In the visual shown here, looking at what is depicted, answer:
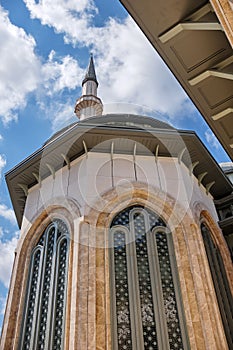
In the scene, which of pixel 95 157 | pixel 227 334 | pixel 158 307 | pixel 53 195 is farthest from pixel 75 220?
pixel 227 334

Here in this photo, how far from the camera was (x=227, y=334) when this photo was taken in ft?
23.3

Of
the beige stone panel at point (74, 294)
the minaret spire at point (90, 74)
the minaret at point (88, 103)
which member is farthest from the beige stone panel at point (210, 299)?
the minaret spire at point (90, 74)

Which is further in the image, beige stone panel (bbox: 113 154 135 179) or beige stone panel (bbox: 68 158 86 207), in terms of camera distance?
beige stone panel (bbox: 113 154 135 179)

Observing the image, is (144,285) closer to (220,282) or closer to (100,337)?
(100,337)

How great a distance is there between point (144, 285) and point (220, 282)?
6.77 ft

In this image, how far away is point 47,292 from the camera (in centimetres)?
762

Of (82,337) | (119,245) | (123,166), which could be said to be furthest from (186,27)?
(82,337)

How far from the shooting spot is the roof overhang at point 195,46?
4.13 m

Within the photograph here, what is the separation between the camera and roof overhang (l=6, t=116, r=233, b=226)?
893cm

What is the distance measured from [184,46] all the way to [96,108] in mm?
→ 12735

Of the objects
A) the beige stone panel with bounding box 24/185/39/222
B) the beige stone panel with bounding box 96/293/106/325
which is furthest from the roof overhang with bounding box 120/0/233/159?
the beige stone panel with bounding box 24/185/39/222

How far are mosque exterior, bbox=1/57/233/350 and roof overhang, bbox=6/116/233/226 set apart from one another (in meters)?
0.03

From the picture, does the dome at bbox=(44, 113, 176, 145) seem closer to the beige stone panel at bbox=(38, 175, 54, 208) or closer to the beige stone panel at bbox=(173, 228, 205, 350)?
the beige stone panel at bbox=(38, 175, 54, 208)

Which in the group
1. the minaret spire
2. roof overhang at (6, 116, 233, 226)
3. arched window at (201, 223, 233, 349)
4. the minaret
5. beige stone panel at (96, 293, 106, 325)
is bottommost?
beige stone panel at (96, 293, 106, 325)
